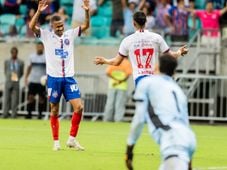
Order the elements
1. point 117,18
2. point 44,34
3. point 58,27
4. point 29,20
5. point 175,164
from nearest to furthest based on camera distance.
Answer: point 175,164
point 58,27
point 44,34
point 117,18
point 29,20

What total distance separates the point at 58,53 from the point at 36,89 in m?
12.3

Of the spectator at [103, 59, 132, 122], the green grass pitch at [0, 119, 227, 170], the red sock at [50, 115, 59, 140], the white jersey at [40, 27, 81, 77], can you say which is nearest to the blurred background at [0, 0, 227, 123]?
the spectator at [103, 59, 132, 122]

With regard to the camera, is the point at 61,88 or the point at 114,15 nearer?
the point at 61,88

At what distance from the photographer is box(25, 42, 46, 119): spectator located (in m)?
28.5

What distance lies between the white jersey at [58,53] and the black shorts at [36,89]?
12027 mm

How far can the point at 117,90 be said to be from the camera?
28.1 meters

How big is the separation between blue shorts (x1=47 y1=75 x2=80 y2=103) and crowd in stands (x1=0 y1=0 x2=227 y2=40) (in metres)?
11.7

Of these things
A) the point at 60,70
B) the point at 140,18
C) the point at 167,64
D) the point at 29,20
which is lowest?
the point at 60,70

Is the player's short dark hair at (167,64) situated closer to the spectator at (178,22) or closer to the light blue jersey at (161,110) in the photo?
the light blue jersey at (161,110)

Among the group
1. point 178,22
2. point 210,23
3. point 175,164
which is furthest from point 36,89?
point 175,164

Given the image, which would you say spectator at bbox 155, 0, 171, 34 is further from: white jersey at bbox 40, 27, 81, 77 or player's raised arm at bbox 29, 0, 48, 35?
player's raised arm at bbox 29, 0, 48, 35

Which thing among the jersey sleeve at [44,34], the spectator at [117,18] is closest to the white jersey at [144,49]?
the jersey sleeve at [44,34]

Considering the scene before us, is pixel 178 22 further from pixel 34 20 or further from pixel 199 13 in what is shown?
pixel 34 20

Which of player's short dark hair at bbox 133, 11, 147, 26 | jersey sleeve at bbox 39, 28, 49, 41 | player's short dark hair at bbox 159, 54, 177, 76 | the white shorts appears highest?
player's short dark hair at bbox 133, 11, 147, 26
